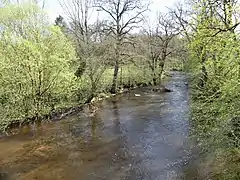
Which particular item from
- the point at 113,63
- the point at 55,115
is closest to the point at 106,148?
the point at 55,115

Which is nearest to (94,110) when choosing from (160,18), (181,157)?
(181,157)

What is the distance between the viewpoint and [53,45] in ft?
57.8

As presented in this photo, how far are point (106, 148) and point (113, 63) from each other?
14.2 meters

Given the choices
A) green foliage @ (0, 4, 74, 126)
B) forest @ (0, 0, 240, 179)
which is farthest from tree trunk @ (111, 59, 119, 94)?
green foliage @ (0, 4, 74, 126)

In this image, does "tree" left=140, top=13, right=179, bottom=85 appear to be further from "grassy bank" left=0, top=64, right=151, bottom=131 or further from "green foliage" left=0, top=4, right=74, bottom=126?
"green foliage" left=0, top=4, right=74, bottom=126

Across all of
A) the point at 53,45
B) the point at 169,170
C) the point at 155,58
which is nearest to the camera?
the point at 169,170

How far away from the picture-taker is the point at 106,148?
13000mm

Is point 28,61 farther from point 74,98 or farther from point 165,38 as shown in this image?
point 165,38

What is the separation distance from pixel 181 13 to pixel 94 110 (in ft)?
51.5

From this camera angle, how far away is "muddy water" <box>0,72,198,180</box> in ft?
34.6

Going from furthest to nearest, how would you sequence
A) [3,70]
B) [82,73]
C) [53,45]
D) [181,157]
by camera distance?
[82,73], [53,45], [3,70], [181,157]

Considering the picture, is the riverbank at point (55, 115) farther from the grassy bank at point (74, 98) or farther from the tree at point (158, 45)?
the tree at point (158, 45)

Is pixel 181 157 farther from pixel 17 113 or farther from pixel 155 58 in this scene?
pixel 155 58

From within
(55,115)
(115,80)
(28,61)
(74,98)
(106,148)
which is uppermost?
(28,61)
